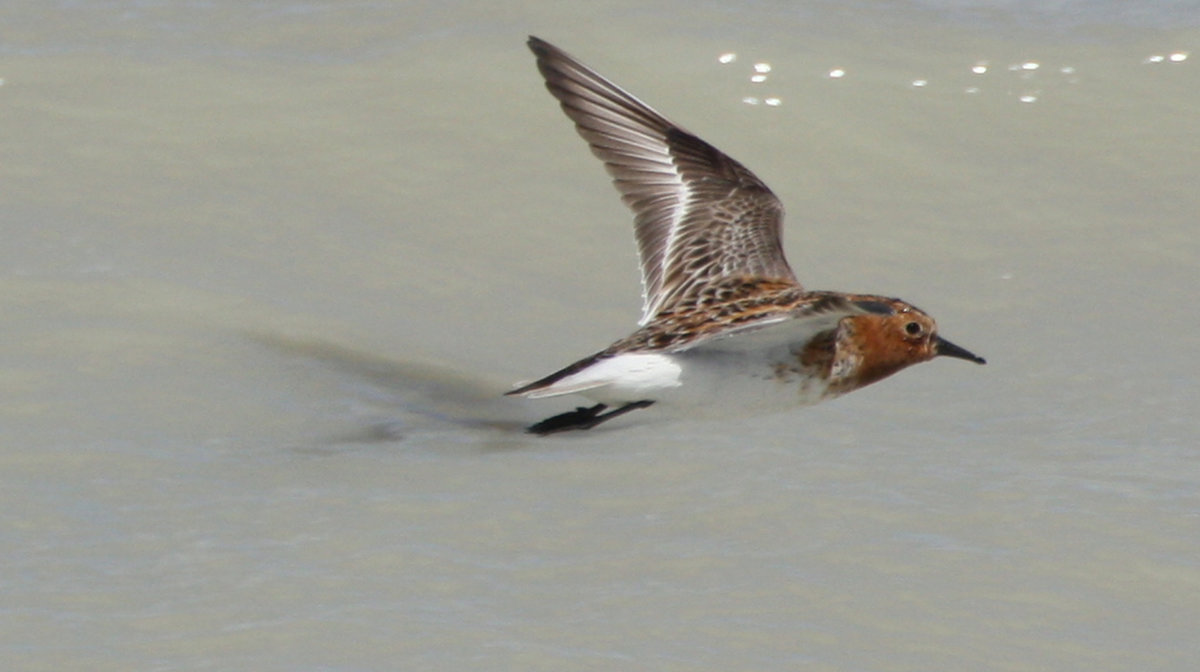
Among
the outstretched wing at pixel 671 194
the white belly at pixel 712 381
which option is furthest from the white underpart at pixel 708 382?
the outstretched wing at pixel 671 194

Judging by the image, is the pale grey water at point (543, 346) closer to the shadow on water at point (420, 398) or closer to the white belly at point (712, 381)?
the shadow on water at point (420, 398)

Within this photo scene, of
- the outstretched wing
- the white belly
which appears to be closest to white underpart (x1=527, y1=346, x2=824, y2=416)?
the white belly

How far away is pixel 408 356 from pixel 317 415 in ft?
2.25

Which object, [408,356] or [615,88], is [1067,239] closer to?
[615,88]

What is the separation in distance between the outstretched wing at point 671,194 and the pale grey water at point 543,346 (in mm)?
434

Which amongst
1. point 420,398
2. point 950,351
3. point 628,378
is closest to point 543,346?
point 420,398

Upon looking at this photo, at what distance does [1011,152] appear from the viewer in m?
9.16

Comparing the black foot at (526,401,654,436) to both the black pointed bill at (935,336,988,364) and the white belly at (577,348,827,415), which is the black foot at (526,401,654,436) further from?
the black pointed bill at (935,336,988,364)

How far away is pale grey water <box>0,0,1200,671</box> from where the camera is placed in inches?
193

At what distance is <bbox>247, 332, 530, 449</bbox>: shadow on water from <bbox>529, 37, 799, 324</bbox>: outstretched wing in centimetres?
67

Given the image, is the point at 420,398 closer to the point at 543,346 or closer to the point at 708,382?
the point at 543,346

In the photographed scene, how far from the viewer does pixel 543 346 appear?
730cm

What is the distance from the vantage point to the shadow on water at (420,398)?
253 inches

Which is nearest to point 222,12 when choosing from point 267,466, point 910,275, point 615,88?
point 615,88
